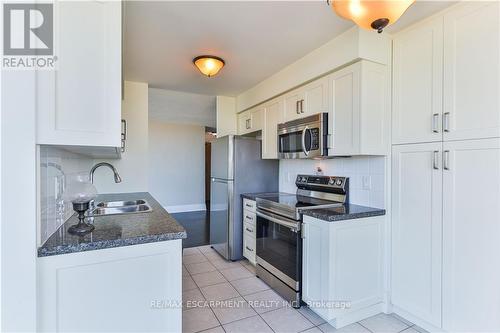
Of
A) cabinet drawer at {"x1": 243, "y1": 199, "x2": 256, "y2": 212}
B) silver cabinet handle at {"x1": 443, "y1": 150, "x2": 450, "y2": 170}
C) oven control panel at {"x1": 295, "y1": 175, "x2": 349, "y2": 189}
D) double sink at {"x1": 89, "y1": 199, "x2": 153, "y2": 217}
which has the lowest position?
cabinet drawer at {"x1": 243, "y1": 199, "x2": 256, "y2": 212}

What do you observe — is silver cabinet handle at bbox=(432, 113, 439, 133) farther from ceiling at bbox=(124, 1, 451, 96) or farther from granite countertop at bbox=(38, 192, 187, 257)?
granite countertop at bbox=(38, 192, 187, 257)

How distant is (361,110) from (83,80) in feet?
6.18

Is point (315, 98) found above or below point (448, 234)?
above

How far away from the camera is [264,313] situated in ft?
7.27

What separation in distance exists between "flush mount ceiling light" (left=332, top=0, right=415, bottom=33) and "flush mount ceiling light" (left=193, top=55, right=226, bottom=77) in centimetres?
165

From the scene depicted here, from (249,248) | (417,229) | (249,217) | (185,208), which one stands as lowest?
(185,208)

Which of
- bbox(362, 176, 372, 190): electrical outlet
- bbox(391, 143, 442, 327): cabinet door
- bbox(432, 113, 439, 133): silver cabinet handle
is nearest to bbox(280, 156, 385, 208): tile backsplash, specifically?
bbox(362, 176, 372, 190): electrical outlet

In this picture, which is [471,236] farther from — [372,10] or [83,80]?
[83,80]

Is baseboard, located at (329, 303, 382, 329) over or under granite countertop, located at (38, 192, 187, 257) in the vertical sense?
under

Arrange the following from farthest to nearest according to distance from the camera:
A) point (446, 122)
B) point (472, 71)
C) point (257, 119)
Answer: point (257, 119) < point (446, 122) < point (472, 71)

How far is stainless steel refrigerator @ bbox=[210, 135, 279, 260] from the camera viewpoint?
3332mm

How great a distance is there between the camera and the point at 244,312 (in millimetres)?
2230

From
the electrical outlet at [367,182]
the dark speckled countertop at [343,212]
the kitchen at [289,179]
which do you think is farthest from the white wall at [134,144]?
the electrical outlet at [367,182]

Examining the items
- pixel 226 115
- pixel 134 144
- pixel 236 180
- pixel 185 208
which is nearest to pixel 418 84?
pixel 236 180
